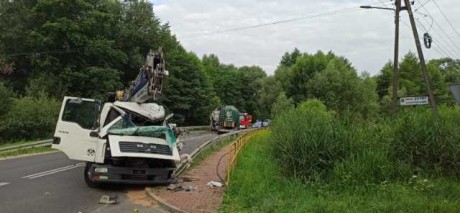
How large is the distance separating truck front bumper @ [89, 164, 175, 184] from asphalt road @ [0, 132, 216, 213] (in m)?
0.33

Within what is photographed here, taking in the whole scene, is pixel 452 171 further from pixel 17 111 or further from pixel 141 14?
pixel 141 14

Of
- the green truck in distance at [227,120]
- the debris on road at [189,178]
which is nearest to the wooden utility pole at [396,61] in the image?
the debris on road at [189,178]

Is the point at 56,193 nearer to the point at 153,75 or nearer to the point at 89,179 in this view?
the point at 89,179

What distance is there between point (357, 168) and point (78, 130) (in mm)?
8017

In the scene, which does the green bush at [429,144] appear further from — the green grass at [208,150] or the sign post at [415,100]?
the green grass at [208,150]

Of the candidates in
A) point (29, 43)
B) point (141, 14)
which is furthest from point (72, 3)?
point (141, 14)

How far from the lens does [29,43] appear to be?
47.9 meters

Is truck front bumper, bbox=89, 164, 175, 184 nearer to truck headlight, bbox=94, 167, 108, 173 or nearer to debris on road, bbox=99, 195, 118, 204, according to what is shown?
truck headlight, bbox=94, 167, 108, 173

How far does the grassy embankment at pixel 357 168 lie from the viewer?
389 inches

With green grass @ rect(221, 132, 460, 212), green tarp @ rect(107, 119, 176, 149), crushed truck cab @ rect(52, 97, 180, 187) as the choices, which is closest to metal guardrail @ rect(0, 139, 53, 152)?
crushed truck cab @ rect(52, 97, 180, 187)

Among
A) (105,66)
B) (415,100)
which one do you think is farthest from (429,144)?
(105,66)

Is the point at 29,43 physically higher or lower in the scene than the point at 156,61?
higher

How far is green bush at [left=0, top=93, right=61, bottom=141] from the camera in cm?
3245

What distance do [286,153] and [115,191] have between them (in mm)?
4873
